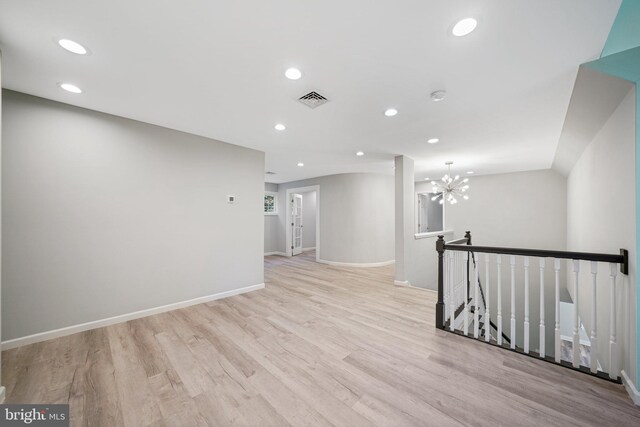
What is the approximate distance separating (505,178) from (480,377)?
20.7 ft

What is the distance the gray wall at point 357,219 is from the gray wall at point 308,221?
224 centimetres

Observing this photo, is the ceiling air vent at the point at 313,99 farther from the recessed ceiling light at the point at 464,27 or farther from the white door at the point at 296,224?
the white door at the point at 296,224

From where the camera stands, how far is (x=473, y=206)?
22.2 ft

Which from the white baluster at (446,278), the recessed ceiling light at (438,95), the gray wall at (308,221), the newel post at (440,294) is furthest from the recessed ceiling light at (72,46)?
the gray wall at (308,221)

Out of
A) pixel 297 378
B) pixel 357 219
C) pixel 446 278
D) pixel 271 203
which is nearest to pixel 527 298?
pixel 446 278

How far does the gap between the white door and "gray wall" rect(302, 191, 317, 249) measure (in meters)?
0.61

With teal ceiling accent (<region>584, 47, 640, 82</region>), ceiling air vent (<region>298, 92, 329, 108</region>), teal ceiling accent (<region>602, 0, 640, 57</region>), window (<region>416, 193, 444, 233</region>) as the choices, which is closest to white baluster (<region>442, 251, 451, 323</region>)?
teal ceiling accent (<region>584, 47, 640, 82</region>)

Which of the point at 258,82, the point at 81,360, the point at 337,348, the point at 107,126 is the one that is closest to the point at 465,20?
the point at 258,82

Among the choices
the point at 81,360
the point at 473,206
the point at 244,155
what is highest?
the point at 244,155

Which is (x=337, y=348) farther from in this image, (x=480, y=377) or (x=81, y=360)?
(x=81, y=360)

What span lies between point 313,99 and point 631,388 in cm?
338

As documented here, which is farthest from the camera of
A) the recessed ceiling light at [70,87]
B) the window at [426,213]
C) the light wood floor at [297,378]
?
the window at [426,213]

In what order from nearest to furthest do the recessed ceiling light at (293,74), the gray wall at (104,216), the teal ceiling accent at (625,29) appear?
the teal ceiling accent at (625,29)
the recessed ceiling light at (293,74)
the gray wall at (104,216)

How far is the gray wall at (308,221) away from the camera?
9070 mm
